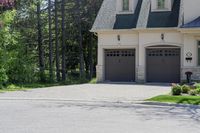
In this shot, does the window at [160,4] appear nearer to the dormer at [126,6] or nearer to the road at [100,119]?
the dormer at [126,6]

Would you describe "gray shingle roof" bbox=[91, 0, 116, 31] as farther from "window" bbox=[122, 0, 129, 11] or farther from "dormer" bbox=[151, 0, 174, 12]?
"dormer" bbox=[151, 0, 174, 12]

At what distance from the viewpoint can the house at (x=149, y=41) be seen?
31.5 metres

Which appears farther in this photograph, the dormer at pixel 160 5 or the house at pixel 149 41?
the dormer at pixel 160 5

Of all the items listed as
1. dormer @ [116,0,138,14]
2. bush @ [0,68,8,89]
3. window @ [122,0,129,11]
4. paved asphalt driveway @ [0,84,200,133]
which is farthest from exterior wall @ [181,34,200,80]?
bush @ [0,68,8,89]

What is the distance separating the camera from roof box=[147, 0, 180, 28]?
107ft

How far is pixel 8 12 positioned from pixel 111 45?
794cm

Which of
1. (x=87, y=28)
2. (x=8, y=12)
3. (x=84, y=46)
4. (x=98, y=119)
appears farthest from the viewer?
(x=84, y=46)

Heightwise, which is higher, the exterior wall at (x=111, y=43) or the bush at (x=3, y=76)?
the exterior wall at (x=111, y=43)

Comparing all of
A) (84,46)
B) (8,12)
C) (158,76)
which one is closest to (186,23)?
(158,76)

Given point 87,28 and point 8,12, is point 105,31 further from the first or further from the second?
point 87,28

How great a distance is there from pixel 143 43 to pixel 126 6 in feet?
11.3

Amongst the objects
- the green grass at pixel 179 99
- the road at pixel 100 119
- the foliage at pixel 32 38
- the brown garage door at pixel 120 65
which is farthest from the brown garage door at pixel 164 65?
the road at pixel 100 119

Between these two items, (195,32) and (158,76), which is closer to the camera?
(195,32)

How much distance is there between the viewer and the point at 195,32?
3062cm
